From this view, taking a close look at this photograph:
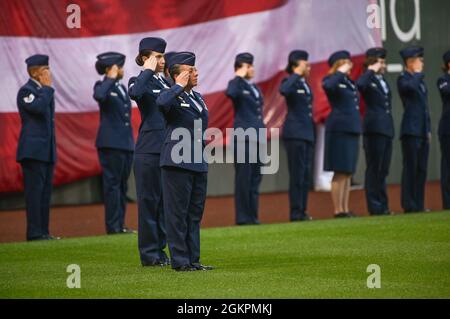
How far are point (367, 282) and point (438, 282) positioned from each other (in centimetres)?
45

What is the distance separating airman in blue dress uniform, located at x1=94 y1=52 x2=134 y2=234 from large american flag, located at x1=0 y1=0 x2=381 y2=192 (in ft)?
7.41

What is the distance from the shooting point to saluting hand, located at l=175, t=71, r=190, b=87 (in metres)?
8.11

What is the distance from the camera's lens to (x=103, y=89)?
12.0 m

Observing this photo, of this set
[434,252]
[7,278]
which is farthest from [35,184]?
[434,252]

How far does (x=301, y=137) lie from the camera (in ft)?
43.3

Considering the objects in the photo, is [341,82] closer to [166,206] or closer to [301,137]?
[301,137]

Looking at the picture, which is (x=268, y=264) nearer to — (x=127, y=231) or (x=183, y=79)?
(x=183, y=79)

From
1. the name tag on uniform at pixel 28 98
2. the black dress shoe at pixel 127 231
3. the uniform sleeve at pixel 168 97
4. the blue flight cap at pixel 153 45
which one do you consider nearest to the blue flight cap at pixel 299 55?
the black dress shoe at pixel 127 231

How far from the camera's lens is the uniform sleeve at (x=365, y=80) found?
13.3 m

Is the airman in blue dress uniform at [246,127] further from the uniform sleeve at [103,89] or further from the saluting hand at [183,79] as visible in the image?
the saluting hand at [183,79]

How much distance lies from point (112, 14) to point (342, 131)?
3.50 m

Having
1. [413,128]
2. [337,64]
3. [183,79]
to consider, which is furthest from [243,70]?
[183,79]

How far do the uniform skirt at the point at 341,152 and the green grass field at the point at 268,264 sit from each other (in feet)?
2.98
